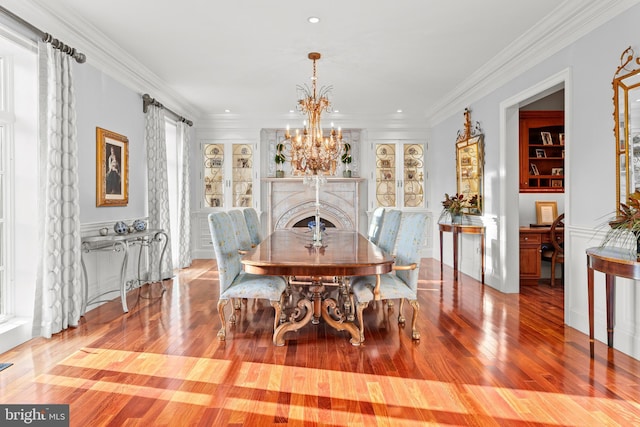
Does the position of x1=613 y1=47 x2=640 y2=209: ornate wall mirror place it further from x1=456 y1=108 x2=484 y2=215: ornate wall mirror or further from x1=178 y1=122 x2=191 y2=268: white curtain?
x1=178 y1=122 x2=191 y2=268: white curtain

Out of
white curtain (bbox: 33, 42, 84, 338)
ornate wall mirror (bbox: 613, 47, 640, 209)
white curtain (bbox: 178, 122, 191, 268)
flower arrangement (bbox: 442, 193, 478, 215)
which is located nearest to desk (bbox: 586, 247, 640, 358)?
ornate wall mirror (bbox: 613, 47, 640, 209)

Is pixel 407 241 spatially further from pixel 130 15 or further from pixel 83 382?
pixel 130 15

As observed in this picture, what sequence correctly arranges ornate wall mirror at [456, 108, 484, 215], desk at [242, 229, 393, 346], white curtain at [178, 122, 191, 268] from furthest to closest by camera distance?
white curtain at [178, 122, 191, 268]
ornate wall mirror at [456, 108, 484, 215]
desk at [242, 229, 393, 346]

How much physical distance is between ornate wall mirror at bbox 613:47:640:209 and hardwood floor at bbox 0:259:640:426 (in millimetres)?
1248

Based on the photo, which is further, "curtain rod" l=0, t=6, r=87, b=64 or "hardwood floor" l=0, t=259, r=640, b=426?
"curtain rod" l=0, t=6, r=87, b=64

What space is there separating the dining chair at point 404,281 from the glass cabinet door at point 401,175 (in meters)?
4.41

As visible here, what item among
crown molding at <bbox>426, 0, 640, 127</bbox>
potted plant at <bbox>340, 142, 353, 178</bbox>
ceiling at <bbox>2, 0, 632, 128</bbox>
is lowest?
potted plant at <bbox>340, 142, 353, 178</bbox>

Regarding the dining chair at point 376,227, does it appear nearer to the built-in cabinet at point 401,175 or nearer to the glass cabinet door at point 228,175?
the built-in cabinet at point 401,175

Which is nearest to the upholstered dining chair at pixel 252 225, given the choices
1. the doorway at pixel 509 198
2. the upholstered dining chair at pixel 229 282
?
the upholstered dining chair at pixel 229 282

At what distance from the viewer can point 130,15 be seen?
358cm

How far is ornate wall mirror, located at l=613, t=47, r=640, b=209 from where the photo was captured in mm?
2857

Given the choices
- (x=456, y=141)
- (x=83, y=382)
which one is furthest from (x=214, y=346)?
(x=456, y=141)

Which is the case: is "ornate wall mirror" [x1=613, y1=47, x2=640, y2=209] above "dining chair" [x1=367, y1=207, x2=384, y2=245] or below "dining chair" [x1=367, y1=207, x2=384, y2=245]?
above

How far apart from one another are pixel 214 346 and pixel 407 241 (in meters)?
1.74
